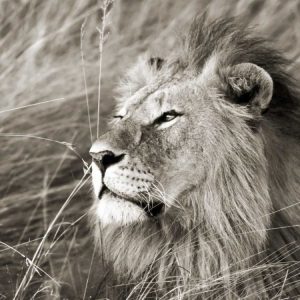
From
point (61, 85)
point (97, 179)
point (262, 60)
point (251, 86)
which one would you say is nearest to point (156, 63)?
point (262, 60)

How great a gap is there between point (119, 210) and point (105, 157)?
10.7 inches

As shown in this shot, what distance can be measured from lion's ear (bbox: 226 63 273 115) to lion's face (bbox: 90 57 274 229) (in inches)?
2.2

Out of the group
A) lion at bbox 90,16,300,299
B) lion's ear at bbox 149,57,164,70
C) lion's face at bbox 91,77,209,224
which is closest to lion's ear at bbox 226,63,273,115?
lion at bbox 90,16,300,299

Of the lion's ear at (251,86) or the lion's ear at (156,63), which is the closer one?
the lion's ear at (251,86)

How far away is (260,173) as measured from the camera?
161 inches

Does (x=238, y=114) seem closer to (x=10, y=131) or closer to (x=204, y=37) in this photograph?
(x=204, y=37)

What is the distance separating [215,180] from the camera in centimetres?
412

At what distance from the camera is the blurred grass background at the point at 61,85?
17.5ft

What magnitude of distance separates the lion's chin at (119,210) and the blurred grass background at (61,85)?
3.79ft

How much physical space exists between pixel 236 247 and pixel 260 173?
1.25 feet

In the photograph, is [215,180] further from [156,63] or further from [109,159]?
[156,63]

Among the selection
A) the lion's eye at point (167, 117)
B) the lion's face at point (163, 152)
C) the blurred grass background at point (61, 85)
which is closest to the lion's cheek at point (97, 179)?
the lion's face at point (163, 152)

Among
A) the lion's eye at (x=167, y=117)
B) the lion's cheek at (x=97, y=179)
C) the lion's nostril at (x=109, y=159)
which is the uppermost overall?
the lion's eye at (x=167, y=117)

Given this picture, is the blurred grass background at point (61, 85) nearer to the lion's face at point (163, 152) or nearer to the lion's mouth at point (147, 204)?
the lion's face at point (163, 152)
